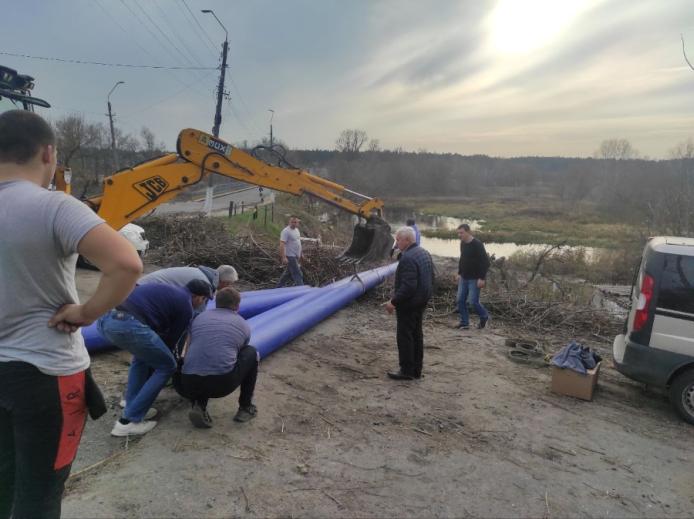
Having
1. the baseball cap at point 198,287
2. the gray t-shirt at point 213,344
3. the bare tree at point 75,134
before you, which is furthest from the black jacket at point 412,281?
the bare tree at point 75,134

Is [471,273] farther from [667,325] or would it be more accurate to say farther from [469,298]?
[667,325]

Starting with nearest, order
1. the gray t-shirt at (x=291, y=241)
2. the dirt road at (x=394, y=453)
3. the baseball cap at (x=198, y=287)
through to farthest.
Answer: the dirt road at (x=394, y=453), the baseball cap at (x=198, y=287), the gray t-shirt at (x=291, y=241)

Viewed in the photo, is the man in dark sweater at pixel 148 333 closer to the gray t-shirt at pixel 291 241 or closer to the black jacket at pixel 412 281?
the black jacket at pixel 412 281

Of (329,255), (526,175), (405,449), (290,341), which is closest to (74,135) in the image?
(329,255)

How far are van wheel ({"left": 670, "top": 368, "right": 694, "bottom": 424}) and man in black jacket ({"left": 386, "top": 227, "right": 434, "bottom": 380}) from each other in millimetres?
2723

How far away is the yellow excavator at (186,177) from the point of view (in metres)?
7.46

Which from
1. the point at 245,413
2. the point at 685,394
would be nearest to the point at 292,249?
the point at 245,413

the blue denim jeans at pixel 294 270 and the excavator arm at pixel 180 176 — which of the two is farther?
the blue denim jeans at pixel 294 270

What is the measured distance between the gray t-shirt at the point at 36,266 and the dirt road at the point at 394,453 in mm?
1696

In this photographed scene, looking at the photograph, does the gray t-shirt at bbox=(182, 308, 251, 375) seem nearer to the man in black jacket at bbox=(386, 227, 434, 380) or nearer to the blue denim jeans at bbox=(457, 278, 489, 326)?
the man in black jacket at bbox=(386, 227, 434, 380)

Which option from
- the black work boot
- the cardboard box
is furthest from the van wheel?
the black work boot

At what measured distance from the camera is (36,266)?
1732 mm

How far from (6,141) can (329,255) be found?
9991 millimetres

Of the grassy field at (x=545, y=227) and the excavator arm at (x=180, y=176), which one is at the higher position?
the excavator arm at (x=180, y=176)
